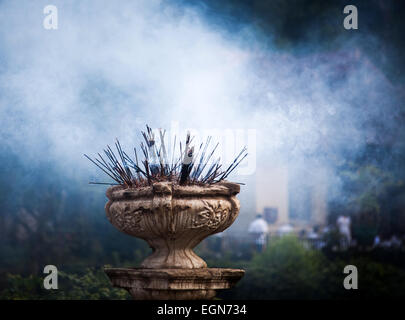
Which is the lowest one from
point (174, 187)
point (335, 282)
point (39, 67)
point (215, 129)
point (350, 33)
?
point (335, 282)

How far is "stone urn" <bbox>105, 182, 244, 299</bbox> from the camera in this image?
3766mm

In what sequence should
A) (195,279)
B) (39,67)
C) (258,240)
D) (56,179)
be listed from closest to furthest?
(195,279) < (39,67) < (56,179) < (258,240)

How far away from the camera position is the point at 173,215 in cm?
387

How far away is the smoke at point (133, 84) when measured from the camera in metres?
7.46

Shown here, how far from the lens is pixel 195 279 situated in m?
3.78

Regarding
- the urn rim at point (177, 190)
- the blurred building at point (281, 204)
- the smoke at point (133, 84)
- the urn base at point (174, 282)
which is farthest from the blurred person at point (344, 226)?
the urn base at point (174, 282)

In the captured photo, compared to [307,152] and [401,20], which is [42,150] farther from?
[401,20]

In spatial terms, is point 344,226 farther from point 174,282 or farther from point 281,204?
point 174,282

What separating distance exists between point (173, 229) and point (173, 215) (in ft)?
0.33

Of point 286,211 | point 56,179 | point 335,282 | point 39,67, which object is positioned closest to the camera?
point 39,67

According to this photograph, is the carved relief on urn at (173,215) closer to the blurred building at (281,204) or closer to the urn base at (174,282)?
the urn base at (174,282)

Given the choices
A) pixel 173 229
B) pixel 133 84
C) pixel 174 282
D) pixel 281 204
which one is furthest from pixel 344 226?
pixel 174 282

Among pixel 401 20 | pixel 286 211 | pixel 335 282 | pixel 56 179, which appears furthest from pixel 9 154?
pixel 286 211

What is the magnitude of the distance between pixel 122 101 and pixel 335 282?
14.7 ft
